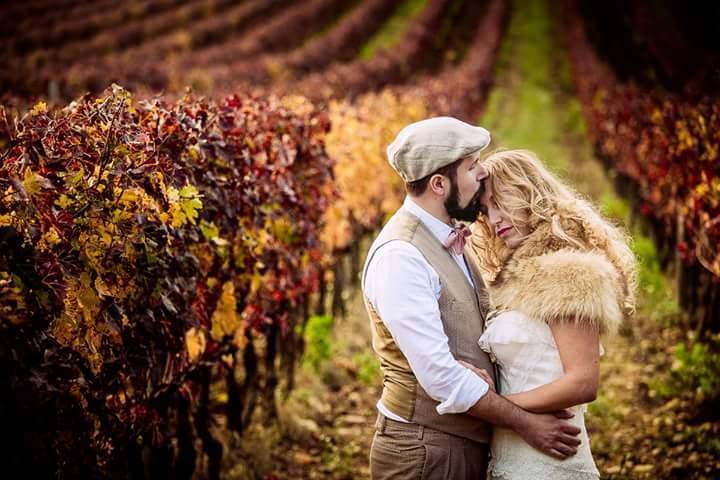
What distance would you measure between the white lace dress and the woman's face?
12.5 inches

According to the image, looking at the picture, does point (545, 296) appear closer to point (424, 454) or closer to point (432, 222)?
point (432, 222)

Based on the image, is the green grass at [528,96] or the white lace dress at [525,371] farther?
the green grass at [528,96]

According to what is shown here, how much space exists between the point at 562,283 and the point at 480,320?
34 centimetres

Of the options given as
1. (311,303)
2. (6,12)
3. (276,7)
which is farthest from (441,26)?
(311,303)

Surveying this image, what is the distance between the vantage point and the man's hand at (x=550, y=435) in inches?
95.8

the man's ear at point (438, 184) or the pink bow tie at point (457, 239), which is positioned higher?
the man's ear at point (438, 184)

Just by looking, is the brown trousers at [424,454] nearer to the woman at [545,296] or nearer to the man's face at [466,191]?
the woman at [545,296]

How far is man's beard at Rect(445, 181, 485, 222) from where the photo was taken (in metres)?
2.51

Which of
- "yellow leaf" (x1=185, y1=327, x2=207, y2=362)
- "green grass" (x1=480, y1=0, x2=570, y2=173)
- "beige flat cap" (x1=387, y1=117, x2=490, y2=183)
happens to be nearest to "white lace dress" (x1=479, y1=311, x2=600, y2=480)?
"beige flat cap" (x1=387, y1=117, x2=490, y2=183)

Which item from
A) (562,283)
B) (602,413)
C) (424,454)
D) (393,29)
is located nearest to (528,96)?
(393,29)

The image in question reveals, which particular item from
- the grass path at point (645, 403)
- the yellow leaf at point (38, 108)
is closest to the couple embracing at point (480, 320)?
the grass path at point (645, 403)

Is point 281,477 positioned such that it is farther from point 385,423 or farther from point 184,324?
point 385,423

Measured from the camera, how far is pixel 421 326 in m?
2.30

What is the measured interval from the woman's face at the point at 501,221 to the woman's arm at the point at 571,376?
401mm
